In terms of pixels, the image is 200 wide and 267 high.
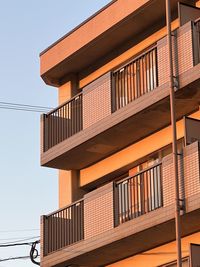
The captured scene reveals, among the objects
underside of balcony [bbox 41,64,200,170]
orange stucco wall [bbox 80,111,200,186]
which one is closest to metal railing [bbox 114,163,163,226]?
orange stucco wall [bbox 80,111,200,186]

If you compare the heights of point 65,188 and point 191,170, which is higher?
point 65,188

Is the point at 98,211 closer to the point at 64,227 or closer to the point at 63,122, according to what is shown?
the point at 64,227

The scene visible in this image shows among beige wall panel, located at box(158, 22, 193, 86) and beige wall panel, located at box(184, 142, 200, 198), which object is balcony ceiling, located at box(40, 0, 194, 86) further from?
beige wall panel, located at box(184, 142, 200, 198)

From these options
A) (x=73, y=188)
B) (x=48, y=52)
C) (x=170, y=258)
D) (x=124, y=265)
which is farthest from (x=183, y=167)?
(x=48, y=52)

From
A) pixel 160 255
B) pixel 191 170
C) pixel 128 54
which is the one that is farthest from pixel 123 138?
pixel 191 170

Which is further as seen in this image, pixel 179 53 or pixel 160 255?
pixel 160 255

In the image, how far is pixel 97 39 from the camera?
94.8 feet

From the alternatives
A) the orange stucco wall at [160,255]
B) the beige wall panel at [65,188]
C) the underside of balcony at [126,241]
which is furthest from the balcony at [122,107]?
the orange stucco wall at [160,255]

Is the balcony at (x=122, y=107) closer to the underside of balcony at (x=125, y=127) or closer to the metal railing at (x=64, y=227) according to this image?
the underside of balcony at (x=125, y=127)

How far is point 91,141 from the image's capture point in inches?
1094

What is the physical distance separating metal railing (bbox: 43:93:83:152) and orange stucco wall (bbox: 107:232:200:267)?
4477 mm

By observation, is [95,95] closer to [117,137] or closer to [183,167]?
[117,137]

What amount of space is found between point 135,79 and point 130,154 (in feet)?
7.98

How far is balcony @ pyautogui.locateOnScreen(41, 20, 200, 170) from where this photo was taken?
24.4 m
